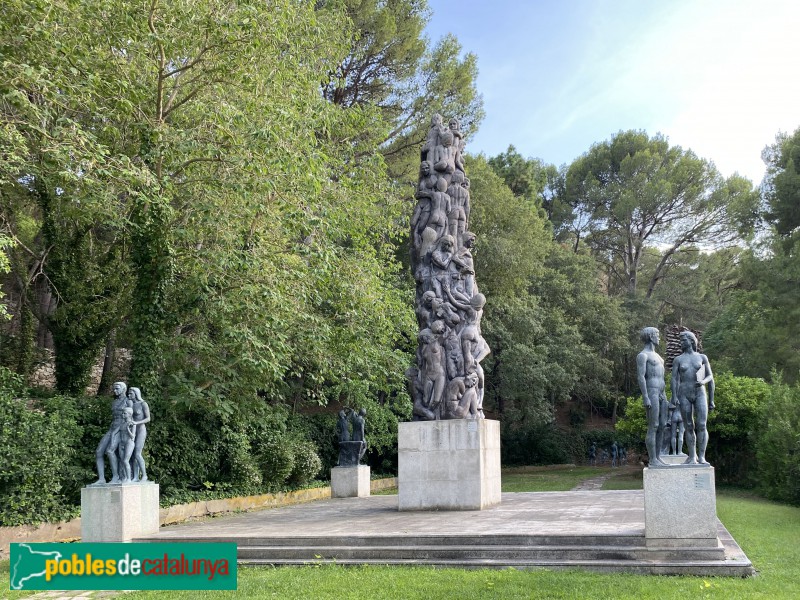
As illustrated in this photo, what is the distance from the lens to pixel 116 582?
23.1 feet

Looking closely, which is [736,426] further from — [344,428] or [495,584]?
[495,584]

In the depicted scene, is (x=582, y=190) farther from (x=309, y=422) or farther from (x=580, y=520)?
(x=580, y=520)

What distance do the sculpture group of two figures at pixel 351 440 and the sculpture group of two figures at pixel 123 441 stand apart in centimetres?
764

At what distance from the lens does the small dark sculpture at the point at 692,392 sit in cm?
792

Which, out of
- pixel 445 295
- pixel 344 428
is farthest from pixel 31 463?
pixel 344 428

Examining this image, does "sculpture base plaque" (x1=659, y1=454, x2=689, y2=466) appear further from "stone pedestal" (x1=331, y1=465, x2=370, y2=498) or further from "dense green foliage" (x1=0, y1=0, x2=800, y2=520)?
"stone pedestal" (x1=331, y1=465, x2=370, y2=498)

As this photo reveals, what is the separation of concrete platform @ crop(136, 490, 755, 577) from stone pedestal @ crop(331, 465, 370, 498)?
6234 millimetres

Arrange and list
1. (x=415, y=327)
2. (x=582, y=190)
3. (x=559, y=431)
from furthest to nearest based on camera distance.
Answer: (x=582, y=190), (x=559, y=431), (x=415, y=327)

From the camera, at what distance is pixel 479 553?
8.13 metres

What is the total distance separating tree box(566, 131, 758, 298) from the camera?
133 feet

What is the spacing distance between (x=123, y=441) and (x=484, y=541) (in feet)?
18.6

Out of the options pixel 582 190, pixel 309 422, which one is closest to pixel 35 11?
pixel 309 422

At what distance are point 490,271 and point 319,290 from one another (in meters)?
14.3

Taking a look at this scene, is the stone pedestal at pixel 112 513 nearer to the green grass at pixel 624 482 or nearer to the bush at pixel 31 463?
the bush at pixel 31 463
